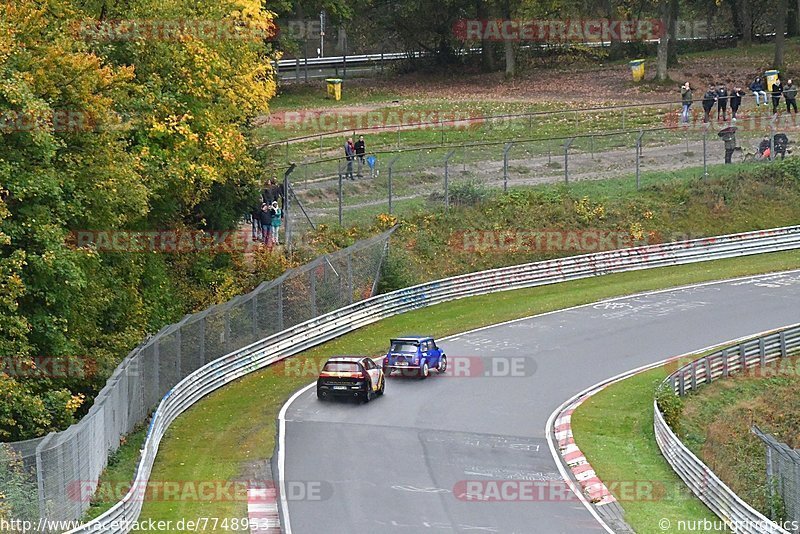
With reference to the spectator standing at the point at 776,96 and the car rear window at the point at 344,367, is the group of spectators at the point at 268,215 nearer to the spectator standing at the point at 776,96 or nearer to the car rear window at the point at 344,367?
the car rear window at the point at 344,367

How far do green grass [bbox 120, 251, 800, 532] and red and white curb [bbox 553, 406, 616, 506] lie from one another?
21.4ft

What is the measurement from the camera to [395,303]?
43.2 metres

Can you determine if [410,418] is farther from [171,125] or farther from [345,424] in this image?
[171,125]

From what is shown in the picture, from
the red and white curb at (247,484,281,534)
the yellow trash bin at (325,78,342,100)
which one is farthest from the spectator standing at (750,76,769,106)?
the red and white curb at (247,484,281,534)

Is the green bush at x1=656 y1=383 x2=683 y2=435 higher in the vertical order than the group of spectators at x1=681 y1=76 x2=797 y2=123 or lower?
lower

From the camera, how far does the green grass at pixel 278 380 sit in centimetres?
2637

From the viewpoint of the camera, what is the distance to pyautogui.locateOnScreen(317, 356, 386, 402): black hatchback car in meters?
31.3

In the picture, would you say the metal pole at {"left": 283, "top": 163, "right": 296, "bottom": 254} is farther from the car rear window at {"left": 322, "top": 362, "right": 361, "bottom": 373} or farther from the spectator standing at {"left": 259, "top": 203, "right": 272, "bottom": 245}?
the car rear window at {"left": 322, "top": 362, "right": 361, "bottom": 373}

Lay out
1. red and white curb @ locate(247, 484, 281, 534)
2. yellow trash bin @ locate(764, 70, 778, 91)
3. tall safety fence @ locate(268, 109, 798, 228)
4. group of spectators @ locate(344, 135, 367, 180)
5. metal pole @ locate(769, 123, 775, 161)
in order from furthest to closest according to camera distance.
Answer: yellow trash bin @ locate(764, 70, 778, 91), metal pole @ locate(769, 123, 775, 161), group of spectators @ locate(344, 135, 367, 180), tall safety fence @ locate(268, 109, 798, 228), red and white curb @ locate(247, 484, 281, 534)

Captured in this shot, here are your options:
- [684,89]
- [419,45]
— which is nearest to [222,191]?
[684,89]

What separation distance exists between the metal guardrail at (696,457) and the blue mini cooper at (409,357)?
6397mm

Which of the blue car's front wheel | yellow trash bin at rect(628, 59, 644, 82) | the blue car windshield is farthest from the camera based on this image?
yellow trash bin at rect(628, 59, 644, 82)

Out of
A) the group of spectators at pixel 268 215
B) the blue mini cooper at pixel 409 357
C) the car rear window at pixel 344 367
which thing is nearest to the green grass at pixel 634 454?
the blue mini cooper at pixel 409 357

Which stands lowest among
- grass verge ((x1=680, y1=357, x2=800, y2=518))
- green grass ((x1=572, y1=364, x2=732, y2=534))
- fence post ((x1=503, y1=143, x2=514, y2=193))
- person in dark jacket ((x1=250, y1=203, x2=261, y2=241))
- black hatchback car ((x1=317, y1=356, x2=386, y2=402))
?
grass verge ((x1=680, y1=357, x2=800, y2=518))
